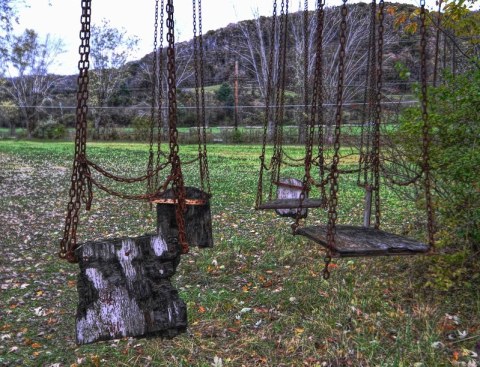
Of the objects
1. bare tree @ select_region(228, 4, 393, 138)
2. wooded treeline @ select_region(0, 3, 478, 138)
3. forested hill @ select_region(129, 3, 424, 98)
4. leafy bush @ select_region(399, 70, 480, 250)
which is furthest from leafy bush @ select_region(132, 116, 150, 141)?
leafy bush @ select_region(399, 70, 480, 250)

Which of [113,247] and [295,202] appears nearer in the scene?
[113,247]

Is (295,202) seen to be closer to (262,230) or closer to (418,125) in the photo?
(418,125)

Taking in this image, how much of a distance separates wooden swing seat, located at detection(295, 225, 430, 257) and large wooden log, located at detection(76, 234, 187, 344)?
922 millimetres

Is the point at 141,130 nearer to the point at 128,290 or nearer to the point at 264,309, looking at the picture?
the point at 264,309

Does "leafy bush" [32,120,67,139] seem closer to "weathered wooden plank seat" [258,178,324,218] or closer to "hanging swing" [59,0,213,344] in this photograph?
"weathered wooden plank seat" [258,178,324,218]

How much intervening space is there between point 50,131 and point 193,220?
3006 centimetres

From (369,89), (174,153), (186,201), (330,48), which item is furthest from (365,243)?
(330,48)

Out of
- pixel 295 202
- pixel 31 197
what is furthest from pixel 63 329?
pixel 31 197

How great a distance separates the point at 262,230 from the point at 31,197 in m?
5.93

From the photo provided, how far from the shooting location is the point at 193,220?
16.2 feet

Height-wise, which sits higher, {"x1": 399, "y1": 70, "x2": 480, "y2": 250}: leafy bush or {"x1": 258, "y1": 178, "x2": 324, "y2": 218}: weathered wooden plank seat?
{"x1": 399, "y1": 70, "x2": 480, "y2": 250}: leafy bush

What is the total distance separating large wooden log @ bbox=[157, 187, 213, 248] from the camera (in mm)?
4652

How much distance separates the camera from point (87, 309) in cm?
253

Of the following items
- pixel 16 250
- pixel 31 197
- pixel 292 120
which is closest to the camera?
pixel 16 250
